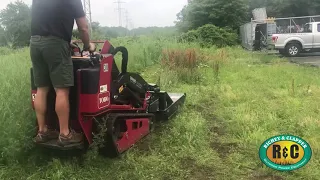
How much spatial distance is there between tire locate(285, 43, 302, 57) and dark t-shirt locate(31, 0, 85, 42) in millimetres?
16020

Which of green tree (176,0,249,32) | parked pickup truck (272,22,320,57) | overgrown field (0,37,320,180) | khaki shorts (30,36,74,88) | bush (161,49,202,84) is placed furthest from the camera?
green tree (176,0,249,32)

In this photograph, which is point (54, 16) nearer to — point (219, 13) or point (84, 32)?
point (84, 32)

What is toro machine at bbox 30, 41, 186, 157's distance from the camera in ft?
11.2

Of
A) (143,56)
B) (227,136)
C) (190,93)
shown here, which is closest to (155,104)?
(227,136)

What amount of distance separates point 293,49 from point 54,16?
16285mm

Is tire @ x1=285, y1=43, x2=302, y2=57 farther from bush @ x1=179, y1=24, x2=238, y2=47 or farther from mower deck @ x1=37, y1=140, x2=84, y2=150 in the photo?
mower deck @ x1=37, y1=140, x2=84, y2=150

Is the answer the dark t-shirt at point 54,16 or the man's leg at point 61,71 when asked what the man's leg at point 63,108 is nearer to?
the man's leg at point 61,71

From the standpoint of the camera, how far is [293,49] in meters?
17.8

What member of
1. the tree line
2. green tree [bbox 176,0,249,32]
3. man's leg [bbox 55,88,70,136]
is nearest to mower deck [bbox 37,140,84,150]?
man's leg [bbox 55,88,70,136]

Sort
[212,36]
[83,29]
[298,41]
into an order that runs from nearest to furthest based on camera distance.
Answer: [83,29] < [298,41] < [212,36]

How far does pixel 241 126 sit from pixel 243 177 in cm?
155

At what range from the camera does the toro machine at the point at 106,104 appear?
11.2 ft

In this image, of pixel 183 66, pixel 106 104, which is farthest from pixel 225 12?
pixel 106 104

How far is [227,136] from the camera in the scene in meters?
4.84
